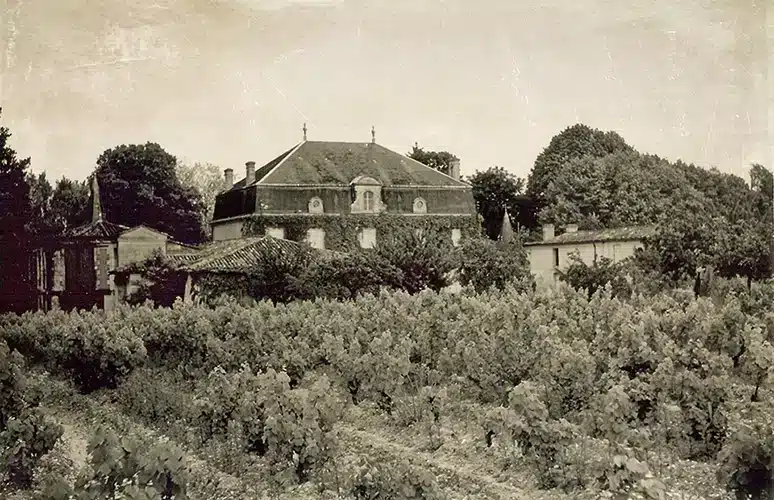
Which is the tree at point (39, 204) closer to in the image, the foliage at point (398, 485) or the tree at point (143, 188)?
the tree at point (143, 188)

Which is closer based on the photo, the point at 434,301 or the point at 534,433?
the point at 534,433

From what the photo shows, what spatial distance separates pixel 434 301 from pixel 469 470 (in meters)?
3.62

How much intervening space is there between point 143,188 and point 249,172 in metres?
0.86

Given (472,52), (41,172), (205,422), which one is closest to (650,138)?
(472,52)

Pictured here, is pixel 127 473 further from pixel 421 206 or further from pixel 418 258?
pixel 421 206

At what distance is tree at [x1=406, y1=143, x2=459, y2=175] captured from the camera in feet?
20.5

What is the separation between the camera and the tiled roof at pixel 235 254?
6.75 meters

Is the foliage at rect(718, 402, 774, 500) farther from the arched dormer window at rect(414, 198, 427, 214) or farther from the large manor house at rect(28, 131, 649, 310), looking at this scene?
the arched dormer window at rect(414, 198, 427, 214)

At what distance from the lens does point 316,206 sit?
9.21 meters

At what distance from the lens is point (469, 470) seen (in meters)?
4.43

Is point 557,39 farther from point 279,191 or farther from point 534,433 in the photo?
point 279,191

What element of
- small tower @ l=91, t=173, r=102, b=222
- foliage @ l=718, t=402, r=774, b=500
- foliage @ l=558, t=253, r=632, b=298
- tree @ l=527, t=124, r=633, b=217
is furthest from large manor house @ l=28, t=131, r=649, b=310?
foliage @ l=718, t=402, r=774, b=500

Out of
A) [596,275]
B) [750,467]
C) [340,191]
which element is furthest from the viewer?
[340,191]

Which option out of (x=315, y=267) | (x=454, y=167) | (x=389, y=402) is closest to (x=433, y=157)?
(x=454, y=167)
